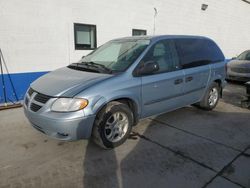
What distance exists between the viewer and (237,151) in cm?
352

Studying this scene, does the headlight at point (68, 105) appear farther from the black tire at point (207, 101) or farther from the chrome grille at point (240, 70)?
the chrome grille at point (240, 70)

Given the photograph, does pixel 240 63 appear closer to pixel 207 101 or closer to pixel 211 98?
pixel 211 98

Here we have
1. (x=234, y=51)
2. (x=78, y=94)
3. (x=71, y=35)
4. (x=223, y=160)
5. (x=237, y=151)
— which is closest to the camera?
(x=78, y=94)

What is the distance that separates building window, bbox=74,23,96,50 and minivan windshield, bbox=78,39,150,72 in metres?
2.41

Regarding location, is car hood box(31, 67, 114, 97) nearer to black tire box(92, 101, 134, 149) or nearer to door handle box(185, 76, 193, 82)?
black tire box(92, 101, 134, 149)

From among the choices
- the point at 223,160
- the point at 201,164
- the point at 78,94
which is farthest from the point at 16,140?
the point at 223,160

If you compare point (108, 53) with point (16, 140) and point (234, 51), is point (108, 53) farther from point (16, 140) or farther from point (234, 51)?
point (234, 51)

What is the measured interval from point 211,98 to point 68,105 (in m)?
3.74

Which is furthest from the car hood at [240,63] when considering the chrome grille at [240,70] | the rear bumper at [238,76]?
the rear bumper at [238,76]

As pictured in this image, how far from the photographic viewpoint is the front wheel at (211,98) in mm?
5182

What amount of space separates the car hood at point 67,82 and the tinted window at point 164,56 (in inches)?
36.3

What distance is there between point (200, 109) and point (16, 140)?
4144 millimetres

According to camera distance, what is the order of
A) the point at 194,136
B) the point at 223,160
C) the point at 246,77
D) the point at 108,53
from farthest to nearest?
the point at 246,77
the point at 108,53
the point at 194,136
the point at 223,160

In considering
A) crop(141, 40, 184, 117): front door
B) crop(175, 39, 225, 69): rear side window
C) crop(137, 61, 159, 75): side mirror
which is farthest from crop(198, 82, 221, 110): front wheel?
crop(137, 61, 159, 75): side mirror
